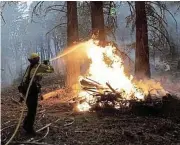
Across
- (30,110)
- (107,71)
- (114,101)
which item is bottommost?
(30,110)

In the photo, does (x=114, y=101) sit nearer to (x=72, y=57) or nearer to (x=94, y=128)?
(x=94, y=128)

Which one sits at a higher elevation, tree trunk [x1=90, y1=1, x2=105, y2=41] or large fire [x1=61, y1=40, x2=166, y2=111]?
tree trunk [x1=90, y1=1, x2=105, y2=41]

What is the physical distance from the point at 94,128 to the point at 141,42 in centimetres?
695

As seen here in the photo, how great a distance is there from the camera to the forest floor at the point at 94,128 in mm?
8945

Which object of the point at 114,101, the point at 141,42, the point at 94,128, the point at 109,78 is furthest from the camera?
the point at 141,42

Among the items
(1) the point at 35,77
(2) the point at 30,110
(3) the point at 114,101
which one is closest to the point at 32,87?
(1) the point at 35,77

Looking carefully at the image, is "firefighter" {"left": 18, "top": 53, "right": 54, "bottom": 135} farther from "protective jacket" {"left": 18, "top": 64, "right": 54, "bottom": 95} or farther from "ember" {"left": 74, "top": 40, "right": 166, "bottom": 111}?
"ember" {"left": 74, "top": 40, "right": 166, "bottom": 111}

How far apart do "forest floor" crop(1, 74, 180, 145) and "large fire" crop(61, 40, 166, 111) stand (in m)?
0.69

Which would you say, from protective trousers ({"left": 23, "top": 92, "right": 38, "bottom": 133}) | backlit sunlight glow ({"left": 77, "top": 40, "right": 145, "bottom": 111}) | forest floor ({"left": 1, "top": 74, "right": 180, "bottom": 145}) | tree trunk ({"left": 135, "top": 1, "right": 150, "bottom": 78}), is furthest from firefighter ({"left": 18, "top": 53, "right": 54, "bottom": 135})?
tree trunk ({"left": 135, "top": 1, "right": 150, "bottom": 78})

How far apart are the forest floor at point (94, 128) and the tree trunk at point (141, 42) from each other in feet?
13.9

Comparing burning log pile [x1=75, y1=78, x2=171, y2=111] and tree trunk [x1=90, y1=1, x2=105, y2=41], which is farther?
tree trunk [x1=90, y1=1, x2=105, y2=41]

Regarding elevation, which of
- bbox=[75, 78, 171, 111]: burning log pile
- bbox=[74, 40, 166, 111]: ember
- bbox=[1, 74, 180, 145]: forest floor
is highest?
bbox=[74, 40, 166, 111]: ember

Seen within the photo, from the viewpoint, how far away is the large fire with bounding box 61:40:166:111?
12.2 m

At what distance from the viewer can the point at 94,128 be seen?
9.90 meters
